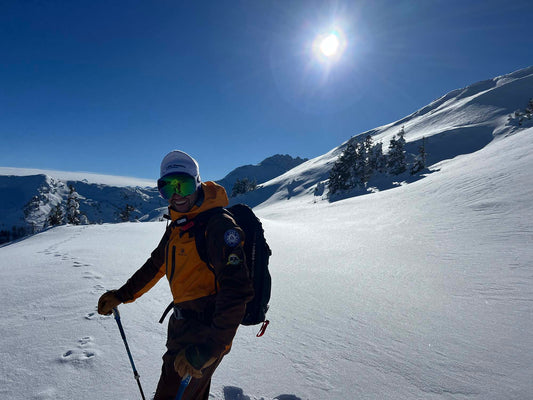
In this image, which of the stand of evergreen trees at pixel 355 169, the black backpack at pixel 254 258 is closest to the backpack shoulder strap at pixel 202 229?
the black backpack at pixel 254 258

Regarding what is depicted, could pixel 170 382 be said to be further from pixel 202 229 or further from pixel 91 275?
pixel 91 275

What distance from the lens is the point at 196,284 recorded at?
2209 millimetres

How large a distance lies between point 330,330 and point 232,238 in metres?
2.94

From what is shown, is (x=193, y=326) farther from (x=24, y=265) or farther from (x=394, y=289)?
(x=24, y=265)

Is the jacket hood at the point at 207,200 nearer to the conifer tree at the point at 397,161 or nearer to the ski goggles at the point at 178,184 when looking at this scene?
the ski goggles at the point at 178,184

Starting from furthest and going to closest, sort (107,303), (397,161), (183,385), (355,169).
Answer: (397,161) → (355,169) → (107,303) → (183,385)

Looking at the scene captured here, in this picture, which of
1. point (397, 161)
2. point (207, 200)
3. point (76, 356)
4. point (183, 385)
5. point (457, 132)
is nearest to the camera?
point (183, 385)

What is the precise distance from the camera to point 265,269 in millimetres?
2209

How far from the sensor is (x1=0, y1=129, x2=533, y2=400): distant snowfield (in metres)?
2.75

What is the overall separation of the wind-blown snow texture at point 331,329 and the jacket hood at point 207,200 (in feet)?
6.27

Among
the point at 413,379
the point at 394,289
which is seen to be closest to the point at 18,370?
the point at 413,379

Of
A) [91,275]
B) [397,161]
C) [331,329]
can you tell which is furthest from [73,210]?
[397,161]

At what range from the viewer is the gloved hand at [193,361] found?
173 cm

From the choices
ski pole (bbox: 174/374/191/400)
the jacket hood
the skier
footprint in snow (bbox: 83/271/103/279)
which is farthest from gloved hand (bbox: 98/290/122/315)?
footprint in snow (bbox: 83/271/103/279)
